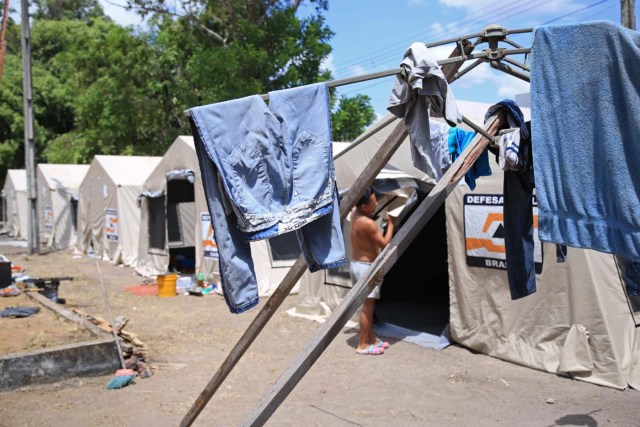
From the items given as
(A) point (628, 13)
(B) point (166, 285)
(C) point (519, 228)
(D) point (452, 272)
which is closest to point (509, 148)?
(C) point (519, 228)

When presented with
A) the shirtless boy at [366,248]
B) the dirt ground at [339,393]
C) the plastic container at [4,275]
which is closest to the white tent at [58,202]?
the plastic container at [4,275]

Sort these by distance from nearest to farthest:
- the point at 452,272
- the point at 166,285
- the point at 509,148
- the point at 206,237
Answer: the point at 509,148, the point at 452,272, the point at 166,285, the point at 206,237

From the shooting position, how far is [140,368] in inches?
260

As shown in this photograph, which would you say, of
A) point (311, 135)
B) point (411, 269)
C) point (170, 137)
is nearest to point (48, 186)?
point (170, 137)

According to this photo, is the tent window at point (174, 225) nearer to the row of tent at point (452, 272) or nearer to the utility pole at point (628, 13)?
the row of tent at point (452, 272)

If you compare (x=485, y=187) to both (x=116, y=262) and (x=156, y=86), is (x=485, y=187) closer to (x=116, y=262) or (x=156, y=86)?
(x=116, y=262)

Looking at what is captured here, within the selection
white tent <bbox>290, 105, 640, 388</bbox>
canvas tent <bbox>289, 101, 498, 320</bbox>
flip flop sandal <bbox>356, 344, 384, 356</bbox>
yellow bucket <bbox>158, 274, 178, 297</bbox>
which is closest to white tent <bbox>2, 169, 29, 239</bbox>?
yellow bucket <bbox>158, 274, 178, 297</bbox>

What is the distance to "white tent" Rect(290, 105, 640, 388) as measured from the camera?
571 centimetres

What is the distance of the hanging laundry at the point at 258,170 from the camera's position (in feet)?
9.34

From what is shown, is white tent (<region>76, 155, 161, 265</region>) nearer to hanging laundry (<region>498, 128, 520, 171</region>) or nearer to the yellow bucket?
the yellow bucket

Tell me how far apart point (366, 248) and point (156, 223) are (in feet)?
29.3

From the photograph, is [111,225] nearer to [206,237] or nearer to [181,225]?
[181,225]

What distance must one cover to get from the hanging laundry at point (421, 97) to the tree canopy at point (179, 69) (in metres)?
14.8

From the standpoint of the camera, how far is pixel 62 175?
22969 millimetres
